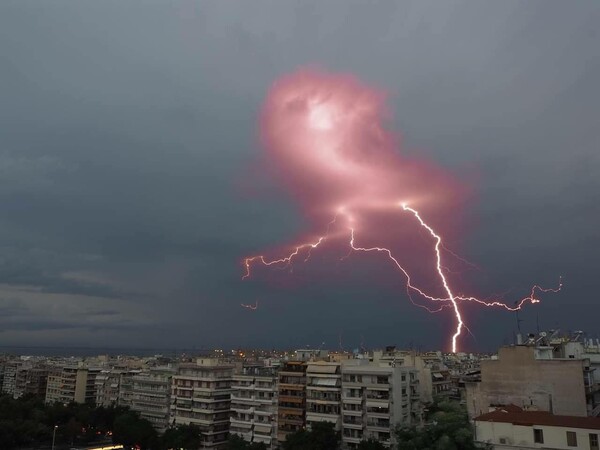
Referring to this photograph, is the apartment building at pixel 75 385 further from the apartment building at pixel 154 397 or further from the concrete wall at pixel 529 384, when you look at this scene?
the concrete wall at pixel 529 384

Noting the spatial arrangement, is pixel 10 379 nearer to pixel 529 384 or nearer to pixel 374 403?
pixel 374 403

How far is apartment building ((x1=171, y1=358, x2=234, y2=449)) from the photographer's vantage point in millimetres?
65062

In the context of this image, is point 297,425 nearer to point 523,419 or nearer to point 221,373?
point 221,373

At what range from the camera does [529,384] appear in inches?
1628

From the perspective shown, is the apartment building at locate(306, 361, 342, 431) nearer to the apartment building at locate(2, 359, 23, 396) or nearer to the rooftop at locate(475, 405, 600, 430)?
the rooftop at locate(475, 405, 600, 430)

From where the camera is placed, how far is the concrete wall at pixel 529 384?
39.5m

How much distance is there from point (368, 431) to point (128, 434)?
31.9 metres

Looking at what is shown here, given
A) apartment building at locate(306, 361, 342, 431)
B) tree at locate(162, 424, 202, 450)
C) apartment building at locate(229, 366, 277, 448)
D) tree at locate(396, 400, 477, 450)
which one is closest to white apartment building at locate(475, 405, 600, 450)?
tree at locate(396, 400, 477, 450)

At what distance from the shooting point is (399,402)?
52000 mm

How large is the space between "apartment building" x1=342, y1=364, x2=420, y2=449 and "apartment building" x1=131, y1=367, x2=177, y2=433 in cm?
3127

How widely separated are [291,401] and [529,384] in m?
26.4

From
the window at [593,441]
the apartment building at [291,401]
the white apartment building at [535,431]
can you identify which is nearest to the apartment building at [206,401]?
the apartment building at [291,401]

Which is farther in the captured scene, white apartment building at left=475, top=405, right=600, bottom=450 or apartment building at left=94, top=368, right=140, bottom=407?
apartment building at left=94, top=368, right=140, bottom=407

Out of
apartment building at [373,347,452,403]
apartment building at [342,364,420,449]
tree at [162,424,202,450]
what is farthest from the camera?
apartment building at [373,347,452,403]
